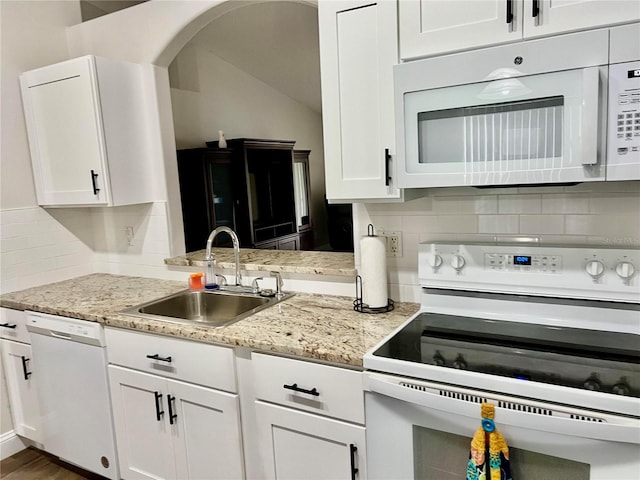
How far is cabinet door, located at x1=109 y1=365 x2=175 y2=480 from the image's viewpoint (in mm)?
2037

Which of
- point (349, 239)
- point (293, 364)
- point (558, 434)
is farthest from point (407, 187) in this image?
point (349, 239)

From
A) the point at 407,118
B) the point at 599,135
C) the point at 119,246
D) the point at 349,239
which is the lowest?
the point at 349,239

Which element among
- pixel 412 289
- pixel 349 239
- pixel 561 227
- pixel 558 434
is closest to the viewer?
pixel 558 434

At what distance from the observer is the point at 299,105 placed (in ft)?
19.3

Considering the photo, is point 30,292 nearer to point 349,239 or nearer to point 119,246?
point 119,246

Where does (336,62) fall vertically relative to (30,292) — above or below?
above

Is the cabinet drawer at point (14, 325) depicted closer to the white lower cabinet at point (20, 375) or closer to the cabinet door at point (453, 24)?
the white lower cabinet at point (20, 375)

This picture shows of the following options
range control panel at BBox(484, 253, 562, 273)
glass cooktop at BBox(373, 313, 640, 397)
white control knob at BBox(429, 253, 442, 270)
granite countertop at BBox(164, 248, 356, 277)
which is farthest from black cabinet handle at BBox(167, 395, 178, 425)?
range control panel at BBox(484, 253, 562, 273)

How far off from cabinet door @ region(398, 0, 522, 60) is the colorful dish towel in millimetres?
1080

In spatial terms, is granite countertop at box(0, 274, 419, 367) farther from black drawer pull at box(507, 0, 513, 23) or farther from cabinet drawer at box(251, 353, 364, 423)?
black drawer pull at box(507, 0, 513, 23)

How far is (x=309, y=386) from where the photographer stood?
1.63m

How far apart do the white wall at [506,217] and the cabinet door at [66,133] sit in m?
1.42

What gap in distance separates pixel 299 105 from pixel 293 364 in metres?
4.72

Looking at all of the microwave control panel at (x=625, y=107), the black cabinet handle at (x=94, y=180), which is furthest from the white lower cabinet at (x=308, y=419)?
the black cabinet handle at (x=94, y=180)
